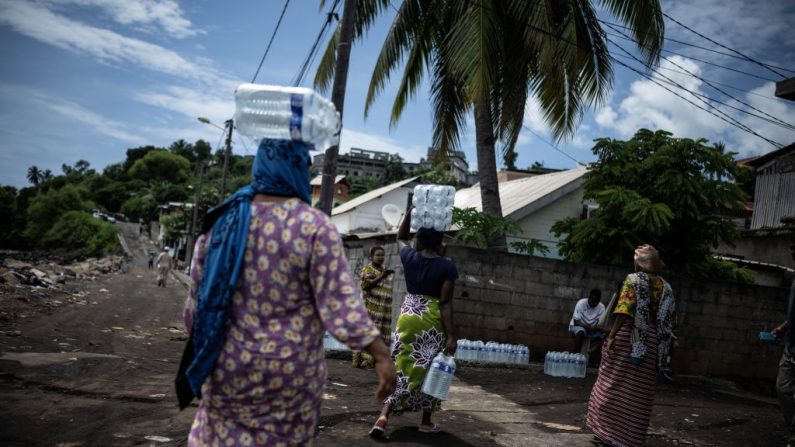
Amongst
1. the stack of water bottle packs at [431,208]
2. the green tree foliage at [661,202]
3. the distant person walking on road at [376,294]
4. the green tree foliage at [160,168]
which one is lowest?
the distant person walking on road at [376,294]

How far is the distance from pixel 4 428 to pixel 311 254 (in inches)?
126

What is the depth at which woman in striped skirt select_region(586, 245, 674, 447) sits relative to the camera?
15.7 feet

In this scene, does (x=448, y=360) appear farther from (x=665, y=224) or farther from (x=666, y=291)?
(x=665, y=224)

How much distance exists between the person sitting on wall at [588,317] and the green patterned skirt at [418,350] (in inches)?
226

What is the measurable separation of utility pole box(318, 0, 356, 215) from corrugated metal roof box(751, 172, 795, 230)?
15583 mm

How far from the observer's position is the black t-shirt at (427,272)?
4660 millimetres

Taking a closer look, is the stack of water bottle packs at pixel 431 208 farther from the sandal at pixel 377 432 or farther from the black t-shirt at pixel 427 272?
the sandal at pixel 377 432

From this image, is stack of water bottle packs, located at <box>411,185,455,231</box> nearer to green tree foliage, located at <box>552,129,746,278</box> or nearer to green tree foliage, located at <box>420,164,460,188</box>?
green tree foliage, located at <box>552,129,746,278</box>

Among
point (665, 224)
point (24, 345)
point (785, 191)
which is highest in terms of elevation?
point (785, 191)

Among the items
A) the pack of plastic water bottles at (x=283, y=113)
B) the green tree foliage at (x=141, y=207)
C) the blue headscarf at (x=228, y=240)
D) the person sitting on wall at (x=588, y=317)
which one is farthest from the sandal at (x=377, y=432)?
the green tree foliage at (x=141, y=207)

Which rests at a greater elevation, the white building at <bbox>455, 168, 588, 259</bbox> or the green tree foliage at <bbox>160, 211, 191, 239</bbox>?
the white building at <bbox>455, 168, 588, 259</bbox>

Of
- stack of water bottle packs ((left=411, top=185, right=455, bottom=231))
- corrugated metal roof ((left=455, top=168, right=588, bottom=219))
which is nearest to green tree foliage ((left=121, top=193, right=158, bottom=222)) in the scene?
corrugated metal roof ((left=455, top=168, right=588, bottom=219))

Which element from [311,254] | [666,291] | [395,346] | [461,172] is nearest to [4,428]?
[395,346]

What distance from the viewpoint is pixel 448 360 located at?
4695mm
